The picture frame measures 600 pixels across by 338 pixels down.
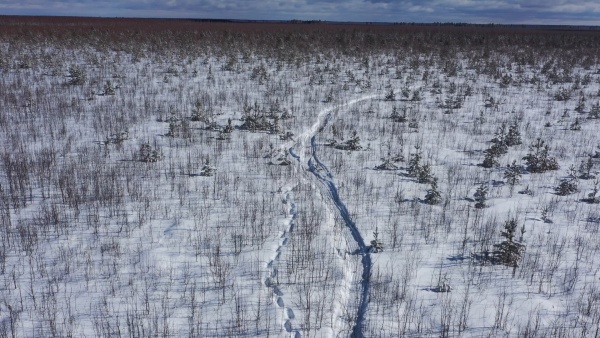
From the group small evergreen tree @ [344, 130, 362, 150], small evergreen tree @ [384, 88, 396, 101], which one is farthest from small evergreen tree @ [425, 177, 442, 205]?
small evergreen tree @ [384, 88, 396, 101]

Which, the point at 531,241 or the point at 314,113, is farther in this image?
the point at 314,113

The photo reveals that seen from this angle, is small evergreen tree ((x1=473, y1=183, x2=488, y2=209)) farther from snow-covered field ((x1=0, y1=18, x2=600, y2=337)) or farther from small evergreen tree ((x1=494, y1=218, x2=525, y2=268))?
small evergreen tree ((x1=494, y1=218, x2=525, y2=268))

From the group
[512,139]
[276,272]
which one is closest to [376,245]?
[276,272]

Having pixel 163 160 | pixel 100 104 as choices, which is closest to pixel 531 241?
pixel 163 160

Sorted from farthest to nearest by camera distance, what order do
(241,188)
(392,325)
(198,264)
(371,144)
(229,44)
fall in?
(229,44) → (371,144) → (241,188) → (198,264) → (392,325)

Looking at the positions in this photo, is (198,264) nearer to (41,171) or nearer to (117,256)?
(117,256)

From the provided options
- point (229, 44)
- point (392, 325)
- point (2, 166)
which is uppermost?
point (229, 44)
